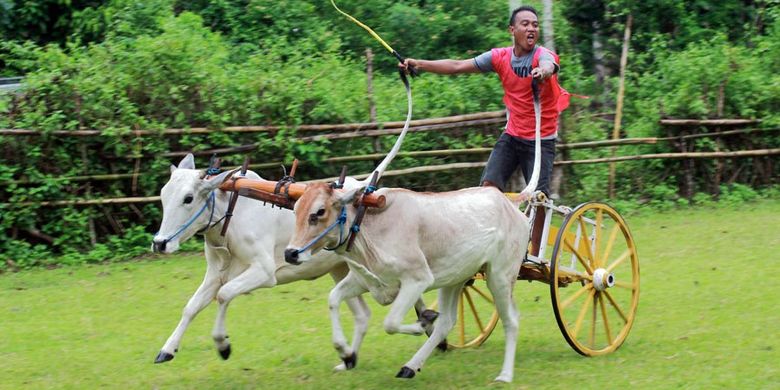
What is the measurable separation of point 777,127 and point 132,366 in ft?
31.9

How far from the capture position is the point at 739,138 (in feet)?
45.9

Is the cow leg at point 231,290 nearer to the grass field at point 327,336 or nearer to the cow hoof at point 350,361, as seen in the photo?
the grass field at point 327,336

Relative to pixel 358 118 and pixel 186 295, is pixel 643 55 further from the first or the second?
pixel 186 295

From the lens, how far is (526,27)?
6.96m

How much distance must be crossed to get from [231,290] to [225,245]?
0.39m

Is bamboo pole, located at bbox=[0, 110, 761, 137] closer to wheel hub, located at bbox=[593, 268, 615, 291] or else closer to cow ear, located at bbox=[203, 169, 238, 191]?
cow ear, located at bbox=[203, 169, 238, 191]

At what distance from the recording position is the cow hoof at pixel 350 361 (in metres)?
6.86

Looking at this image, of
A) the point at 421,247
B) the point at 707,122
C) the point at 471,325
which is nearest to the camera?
the point at 421,247

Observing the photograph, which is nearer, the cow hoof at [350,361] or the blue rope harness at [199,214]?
the blue rope harness at [199,214]

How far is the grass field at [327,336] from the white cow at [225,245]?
38cm

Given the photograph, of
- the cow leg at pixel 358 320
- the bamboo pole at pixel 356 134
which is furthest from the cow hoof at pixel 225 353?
the bamboo pole at pixel 356 134

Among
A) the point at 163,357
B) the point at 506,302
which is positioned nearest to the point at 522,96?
the point at 506,302

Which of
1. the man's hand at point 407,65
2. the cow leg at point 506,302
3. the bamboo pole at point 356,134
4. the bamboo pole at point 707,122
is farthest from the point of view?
the bamboo pole at point 707,122

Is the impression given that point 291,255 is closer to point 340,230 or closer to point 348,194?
point 340,230
